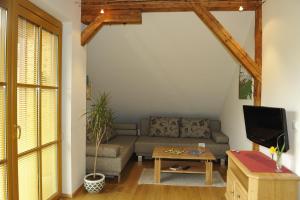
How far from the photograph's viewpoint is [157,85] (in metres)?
5.61

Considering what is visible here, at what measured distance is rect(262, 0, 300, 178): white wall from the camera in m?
2.62

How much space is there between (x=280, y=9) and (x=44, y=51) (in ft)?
9.37

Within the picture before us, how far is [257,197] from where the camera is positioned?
7.72ft

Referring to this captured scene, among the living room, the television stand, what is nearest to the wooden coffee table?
the living room

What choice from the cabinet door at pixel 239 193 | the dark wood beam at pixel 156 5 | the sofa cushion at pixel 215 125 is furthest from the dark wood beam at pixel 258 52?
the sofa cushion at pixel 215 125

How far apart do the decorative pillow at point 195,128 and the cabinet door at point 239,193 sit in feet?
9.19

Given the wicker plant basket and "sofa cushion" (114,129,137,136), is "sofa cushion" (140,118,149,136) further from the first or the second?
the wicker plant basket

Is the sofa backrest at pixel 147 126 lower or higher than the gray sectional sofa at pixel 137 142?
higher

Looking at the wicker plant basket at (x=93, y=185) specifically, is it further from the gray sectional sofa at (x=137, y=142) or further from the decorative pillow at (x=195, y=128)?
the decorative pillow at (x=195, y=128)

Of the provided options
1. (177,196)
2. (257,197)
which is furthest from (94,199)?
(257,197)

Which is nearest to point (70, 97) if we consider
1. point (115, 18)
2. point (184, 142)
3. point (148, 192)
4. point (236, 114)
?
point (115, 18)

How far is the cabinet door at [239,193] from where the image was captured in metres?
2.60

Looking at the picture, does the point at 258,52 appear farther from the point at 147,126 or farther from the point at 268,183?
the point at 147,126

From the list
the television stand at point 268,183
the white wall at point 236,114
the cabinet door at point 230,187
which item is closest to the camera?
the television stand at point 268,183
